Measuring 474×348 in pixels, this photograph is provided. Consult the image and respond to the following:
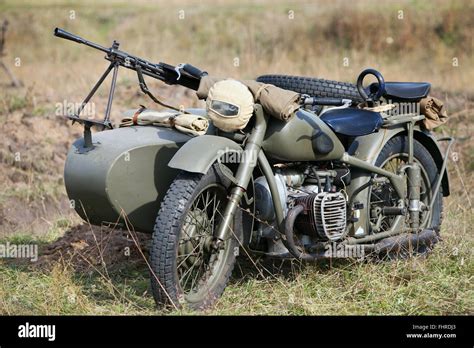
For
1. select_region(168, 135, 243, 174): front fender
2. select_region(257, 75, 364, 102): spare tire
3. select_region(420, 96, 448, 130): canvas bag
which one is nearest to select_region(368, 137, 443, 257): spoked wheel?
select_region(420, 96, 448, 130): canvas bag

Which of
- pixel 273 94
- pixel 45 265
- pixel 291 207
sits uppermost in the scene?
pixel 273 94

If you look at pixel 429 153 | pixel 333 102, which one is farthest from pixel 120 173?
pixel 429 153

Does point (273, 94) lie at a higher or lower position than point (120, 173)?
higher

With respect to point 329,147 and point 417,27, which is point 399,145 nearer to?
point 329,147

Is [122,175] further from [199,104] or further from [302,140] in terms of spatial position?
[199,104]

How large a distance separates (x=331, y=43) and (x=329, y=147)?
13.6 meters

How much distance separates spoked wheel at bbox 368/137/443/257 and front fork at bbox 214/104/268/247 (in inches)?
49.3

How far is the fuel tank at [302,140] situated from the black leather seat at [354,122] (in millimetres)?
129

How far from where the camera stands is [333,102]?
5.37 meters

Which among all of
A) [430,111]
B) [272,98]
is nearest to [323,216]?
[272,98]

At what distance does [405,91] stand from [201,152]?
6.72 ft

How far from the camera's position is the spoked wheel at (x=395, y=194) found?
20.7ft

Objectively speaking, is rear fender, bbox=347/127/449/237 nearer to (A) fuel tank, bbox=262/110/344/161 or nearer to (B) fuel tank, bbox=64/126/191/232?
(A) fuel tank, bbox=262/110/344/161

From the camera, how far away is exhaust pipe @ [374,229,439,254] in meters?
5.99
